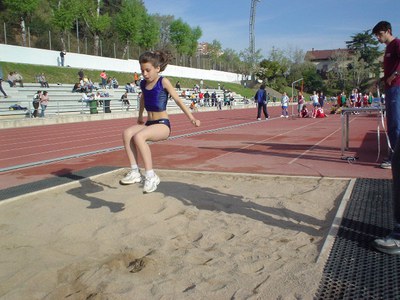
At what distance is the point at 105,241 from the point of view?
384cm

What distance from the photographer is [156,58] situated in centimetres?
478

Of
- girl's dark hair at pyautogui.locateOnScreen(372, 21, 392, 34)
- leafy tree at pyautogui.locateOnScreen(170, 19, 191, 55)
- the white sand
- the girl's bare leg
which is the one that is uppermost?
leafy tree at pyautogui.locateOnScreen(170, 19, 191, 55)

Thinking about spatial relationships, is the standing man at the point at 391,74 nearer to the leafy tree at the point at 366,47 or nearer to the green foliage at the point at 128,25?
the green foliage at the point at 128,25

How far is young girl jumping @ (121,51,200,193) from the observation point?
4.58 m

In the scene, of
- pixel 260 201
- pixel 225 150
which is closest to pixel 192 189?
pixel 260 201

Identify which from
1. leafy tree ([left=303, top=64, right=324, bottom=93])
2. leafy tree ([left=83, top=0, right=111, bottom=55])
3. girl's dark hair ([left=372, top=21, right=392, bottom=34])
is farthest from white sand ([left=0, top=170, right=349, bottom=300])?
leafy tree ([left=303, top=64, right=324, bottom=93])

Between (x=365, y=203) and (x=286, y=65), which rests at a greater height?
(x=286, y=65)

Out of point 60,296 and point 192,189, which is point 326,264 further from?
point 192,189

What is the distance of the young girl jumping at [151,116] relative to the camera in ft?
15.0

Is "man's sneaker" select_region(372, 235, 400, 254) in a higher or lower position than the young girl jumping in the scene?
lower

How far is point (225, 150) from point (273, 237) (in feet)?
20.8

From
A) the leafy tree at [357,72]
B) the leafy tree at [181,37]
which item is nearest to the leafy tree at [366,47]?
the leafy tree at [357,72]

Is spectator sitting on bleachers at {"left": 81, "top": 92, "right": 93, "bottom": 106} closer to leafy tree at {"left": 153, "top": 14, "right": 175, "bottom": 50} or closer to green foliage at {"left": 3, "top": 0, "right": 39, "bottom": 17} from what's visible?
green foliage at {"left": 3, "top": 0, "right": 39, "bottom": 17}

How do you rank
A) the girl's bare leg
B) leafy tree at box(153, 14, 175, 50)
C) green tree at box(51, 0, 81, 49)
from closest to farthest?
the girl's bare leg < green tree at box(51, 0, 81, 49) < leafy tree at box(153, 14, 175, 50)
